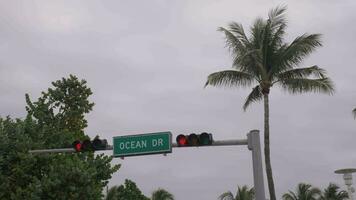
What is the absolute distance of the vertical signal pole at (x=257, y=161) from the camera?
1623cm

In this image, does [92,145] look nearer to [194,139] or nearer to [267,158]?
[194,139]

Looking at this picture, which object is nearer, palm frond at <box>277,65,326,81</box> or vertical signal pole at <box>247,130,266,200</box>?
vertical signal pole at <box>247,130,266,200</box>

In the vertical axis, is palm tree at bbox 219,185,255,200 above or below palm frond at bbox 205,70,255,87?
below

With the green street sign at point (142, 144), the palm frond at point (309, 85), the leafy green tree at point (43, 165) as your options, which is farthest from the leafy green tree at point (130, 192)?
the green street sign at point (142, 144)

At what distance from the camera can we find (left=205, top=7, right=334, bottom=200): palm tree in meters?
27.1

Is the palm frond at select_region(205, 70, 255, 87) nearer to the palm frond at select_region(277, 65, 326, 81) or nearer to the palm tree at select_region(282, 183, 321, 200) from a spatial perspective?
the palm frond at select_region(277, 65, 326, 81)

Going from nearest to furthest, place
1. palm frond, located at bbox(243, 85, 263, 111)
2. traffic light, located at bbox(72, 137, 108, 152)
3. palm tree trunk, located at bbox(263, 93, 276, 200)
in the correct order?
traffic light, located at bbox(72, 137, 108, 152) < palm tree trunk, located at bbox(263, 93, 276, 200) < palm frond, located at bbox(243, 85, 263, 111)

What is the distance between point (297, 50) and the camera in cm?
2742

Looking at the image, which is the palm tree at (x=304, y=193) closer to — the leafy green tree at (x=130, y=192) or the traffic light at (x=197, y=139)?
the leafy green tree at (x=130, y=192)

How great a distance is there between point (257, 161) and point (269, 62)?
12062mm

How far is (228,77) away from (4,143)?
11069 millimetres

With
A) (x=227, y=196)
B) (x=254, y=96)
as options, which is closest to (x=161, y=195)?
(x=227, y=196)

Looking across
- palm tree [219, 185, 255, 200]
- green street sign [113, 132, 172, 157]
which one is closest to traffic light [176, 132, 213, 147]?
green street sign [113, 132, 172, 157]

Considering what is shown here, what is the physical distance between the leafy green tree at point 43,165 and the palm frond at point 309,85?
9.52 meters
